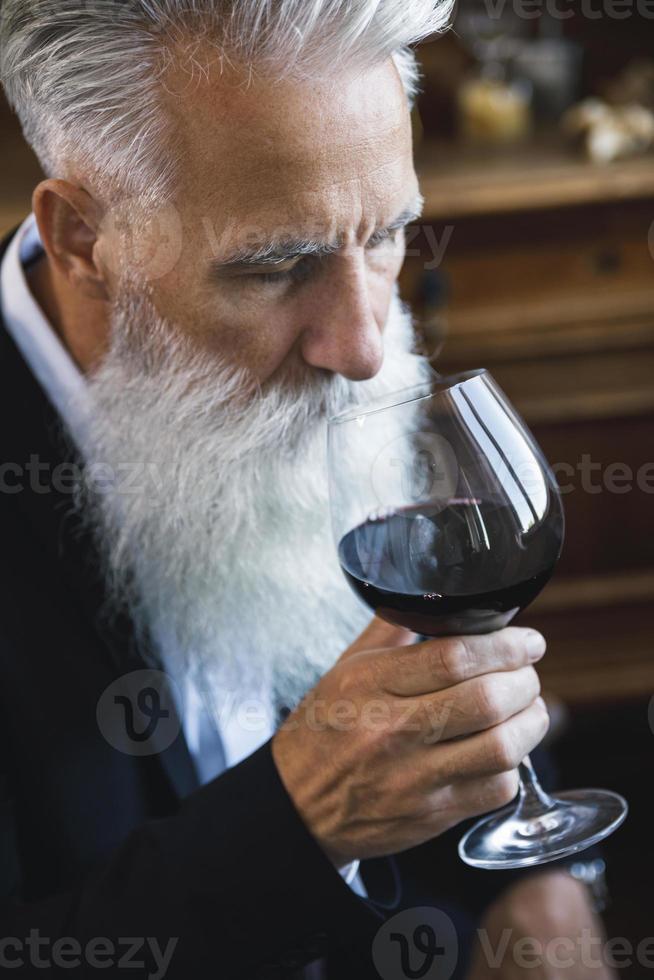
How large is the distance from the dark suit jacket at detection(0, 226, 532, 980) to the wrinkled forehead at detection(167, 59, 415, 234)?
293mm

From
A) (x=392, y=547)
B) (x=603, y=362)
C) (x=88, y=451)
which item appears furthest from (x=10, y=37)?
(x=603, y=362)

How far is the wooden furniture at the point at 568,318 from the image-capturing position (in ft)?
5.97

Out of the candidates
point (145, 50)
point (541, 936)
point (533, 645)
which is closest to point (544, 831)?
point (533, 645)

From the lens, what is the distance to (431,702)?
2.30 ft

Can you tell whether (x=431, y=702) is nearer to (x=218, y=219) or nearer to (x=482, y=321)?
(x=218, y=219)

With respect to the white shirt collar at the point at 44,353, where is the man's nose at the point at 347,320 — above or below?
below

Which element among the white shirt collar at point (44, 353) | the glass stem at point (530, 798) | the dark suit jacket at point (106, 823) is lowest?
the glass stem at point (530, 798)

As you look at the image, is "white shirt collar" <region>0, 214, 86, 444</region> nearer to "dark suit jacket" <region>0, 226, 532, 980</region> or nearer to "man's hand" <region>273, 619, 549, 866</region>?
"dark suit jacket" <region>0, 226, 532, 980</region>

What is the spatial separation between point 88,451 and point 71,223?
0.68 feet

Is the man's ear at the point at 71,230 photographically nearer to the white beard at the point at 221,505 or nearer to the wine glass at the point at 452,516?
the white beard at the point at 221,505

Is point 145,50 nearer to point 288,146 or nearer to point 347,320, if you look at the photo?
point 288,146

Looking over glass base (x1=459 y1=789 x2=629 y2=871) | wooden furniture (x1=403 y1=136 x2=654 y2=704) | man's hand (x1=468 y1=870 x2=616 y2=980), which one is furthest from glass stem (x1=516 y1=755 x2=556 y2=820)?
wooden furniture (x1=403 y1=136 x2=654 y2=704)

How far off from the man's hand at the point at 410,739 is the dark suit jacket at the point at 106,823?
0.03m

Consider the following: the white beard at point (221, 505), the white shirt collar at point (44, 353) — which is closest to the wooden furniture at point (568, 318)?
the white beard at point (221, 505)
